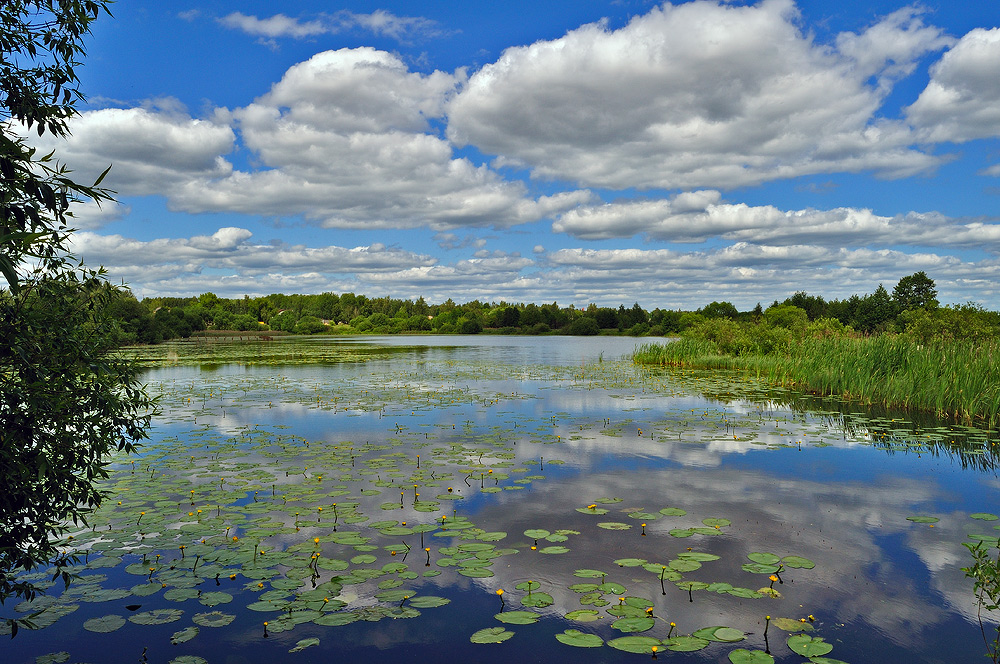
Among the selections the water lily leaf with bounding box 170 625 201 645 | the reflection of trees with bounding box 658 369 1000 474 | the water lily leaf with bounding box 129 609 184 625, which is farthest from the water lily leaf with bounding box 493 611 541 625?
the reflection of trees with bounding box 658 369 1000 474

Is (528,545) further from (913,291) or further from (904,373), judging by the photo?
(913,291)

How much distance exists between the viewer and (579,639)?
4.35 m

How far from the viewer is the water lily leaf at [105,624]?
14.9ft

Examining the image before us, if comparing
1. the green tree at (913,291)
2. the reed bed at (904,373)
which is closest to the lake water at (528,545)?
the reed bed at (904,373)

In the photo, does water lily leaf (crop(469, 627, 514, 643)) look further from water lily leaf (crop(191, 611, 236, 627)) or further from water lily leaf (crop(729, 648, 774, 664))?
water lily leaf (crop(191, 611, 236, 627))

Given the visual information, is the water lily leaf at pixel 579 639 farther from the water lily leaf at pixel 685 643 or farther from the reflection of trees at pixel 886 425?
the reflection of trees at pixel 886 425

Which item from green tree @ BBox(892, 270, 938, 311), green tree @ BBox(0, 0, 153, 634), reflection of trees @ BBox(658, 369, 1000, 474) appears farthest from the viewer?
green tree @ BBox(892, 270, 938, 311)

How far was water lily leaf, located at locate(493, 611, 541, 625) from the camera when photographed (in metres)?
4.63

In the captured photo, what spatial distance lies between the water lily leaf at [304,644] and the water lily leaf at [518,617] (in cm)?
147

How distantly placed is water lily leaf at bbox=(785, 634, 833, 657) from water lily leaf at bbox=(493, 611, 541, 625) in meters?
1.99

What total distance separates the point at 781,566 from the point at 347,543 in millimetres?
4615

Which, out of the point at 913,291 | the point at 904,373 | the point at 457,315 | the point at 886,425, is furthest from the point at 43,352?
the point at 457,315

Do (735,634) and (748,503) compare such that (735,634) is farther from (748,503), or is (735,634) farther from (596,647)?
Result: (748,503)

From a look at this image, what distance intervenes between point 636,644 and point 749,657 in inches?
32.2
